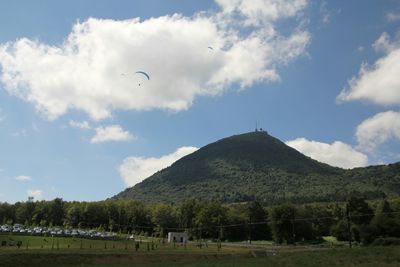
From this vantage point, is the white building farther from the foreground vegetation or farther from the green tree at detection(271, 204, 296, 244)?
the foreground vegetation

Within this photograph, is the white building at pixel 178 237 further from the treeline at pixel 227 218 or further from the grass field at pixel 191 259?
the grass field at pixel 191 259

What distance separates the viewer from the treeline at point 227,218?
118938mm

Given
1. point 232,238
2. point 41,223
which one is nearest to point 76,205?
point 41,223

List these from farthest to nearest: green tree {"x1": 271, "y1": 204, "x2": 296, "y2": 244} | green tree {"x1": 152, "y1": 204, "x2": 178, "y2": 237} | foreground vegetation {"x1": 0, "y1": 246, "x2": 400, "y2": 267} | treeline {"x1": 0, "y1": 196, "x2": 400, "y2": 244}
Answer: green tree {"x1": 152, "y1": 204, "x2": 178, "y2": 237}
green tree {"x1": 271, "y1": 204, "x2": 296, "y2": 244}
treeline {"x1": 0, "y1": 196, "x2": 400, "y2": 244}
foreground vegetation {"x1": 0, "y1": 246, "x2": 400, "y2": 267}

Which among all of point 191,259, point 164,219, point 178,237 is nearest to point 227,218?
point 164,219

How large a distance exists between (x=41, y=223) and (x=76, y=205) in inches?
643

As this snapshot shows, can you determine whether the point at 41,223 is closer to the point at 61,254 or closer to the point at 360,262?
the point at 61,254

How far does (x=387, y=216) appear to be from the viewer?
112 meters

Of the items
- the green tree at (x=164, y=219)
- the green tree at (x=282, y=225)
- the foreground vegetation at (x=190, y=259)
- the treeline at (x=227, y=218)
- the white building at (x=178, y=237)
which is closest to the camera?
the foreground vegetation at (x=190, y=259)

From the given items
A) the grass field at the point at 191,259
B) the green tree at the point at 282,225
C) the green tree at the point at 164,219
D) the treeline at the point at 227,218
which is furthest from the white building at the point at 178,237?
the grass field at the point at 191,259

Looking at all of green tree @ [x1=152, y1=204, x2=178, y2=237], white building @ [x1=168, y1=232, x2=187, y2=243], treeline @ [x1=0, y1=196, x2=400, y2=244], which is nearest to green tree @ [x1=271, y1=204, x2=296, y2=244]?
treeline @ [x1=0, y1=196, x2=400, y2=244]

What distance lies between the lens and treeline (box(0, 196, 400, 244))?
118938 millimetres

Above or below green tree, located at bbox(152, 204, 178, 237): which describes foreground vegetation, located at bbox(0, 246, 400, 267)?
below

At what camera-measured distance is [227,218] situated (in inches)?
5733
